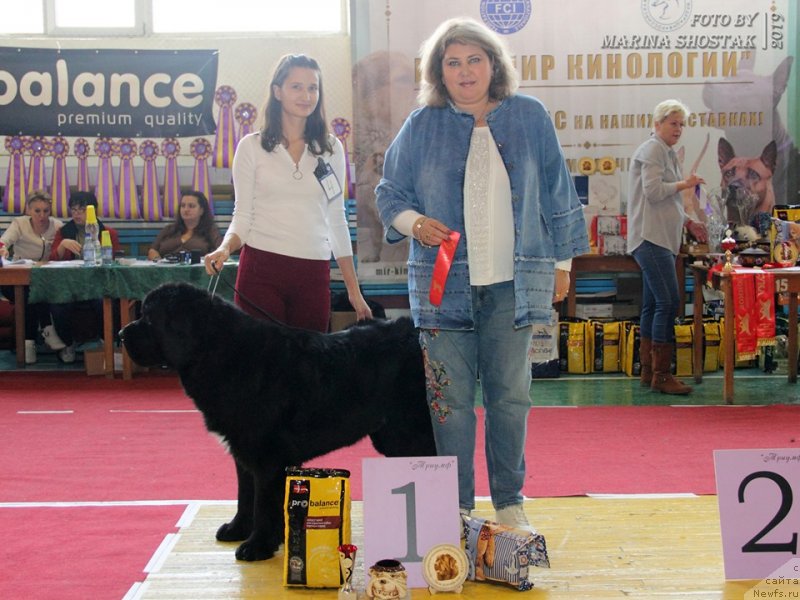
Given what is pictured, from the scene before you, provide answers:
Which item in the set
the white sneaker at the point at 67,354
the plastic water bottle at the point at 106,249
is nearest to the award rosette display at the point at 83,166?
the plastic water bottle at the point at 106,249

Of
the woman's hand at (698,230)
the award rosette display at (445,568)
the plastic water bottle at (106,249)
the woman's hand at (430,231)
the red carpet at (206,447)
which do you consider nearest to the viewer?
the award rosette display at (445,568)

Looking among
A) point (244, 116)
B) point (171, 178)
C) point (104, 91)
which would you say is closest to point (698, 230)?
point (244, 116)

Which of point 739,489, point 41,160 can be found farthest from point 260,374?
point 41,160

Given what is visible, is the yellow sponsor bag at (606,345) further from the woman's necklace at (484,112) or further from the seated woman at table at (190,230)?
the woman's necklace at (484,112)

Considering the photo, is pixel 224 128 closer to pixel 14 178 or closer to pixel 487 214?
pixel 14 178

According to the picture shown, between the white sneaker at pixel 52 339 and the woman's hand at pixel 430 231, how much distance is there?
491cm

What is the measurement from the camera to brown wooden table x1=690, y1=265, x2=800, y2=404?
521cm

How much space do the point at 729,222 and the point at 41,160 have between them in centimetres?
492

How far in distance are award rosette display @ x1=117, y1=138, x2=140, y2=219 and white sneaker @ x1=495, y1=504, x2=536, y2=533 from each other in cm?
513

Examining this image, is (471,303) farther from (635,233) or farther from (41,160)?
(41,160)

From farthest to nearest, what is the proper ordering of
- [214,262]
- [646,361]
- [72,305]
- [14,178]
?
[14,178], [72,305], [646,361], [214,262]

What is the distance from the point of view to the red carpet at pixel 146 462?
2.84 m

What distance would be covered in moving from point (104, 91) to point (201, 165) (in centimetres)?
88

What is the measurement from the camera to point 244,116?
7242 millimetres
